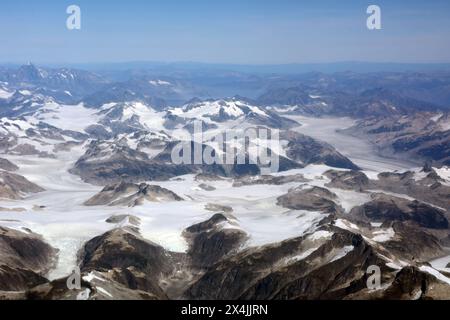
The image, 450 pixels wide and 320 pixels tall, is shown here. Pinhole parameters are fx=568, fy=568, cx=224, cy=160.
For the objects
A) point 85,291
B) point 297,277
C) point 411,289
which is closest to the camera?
point 85,291

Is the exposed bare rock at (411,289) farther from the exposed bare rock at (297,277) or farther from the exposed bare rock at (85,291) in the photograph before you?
the exposed bare rock at (85,291)

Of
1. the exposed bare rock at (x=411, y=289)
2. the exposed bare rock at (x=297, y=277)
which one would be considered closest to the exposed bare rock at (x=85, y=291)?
the exposed bare rock at (x=297, y=277)

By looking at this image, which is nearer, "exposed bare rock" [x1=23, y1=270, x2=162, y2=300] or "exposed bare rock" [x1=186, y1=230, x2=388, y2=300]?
"exposed bare rock" [x1=23, y1=270, x2=162, y2=300]

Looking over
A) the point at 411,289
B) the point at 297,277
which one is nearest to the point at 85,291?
the point at 297,277

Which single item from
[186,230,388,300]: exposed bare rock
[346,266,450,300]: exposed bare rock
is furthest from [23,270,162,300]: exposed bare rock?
[346,266,450,300]: exposed bare rock

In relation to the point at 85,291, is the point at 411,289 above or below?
below

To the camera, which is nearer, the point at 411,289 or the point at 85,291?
the point at 85,291

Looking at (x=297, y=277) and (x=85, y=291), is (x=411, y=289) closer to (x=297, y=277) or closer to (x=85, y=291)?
(x=297, y=277)

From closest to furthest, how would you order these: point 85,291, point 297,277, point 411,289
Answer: point 85,291 → point 411,289 → point 297,277

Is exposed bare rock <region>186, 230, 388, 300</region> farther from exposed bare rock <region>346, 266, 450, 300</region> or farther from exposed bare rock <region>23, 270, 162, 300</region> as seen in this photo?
exposed bare rock <region>23, 270, 162, 300</region>
